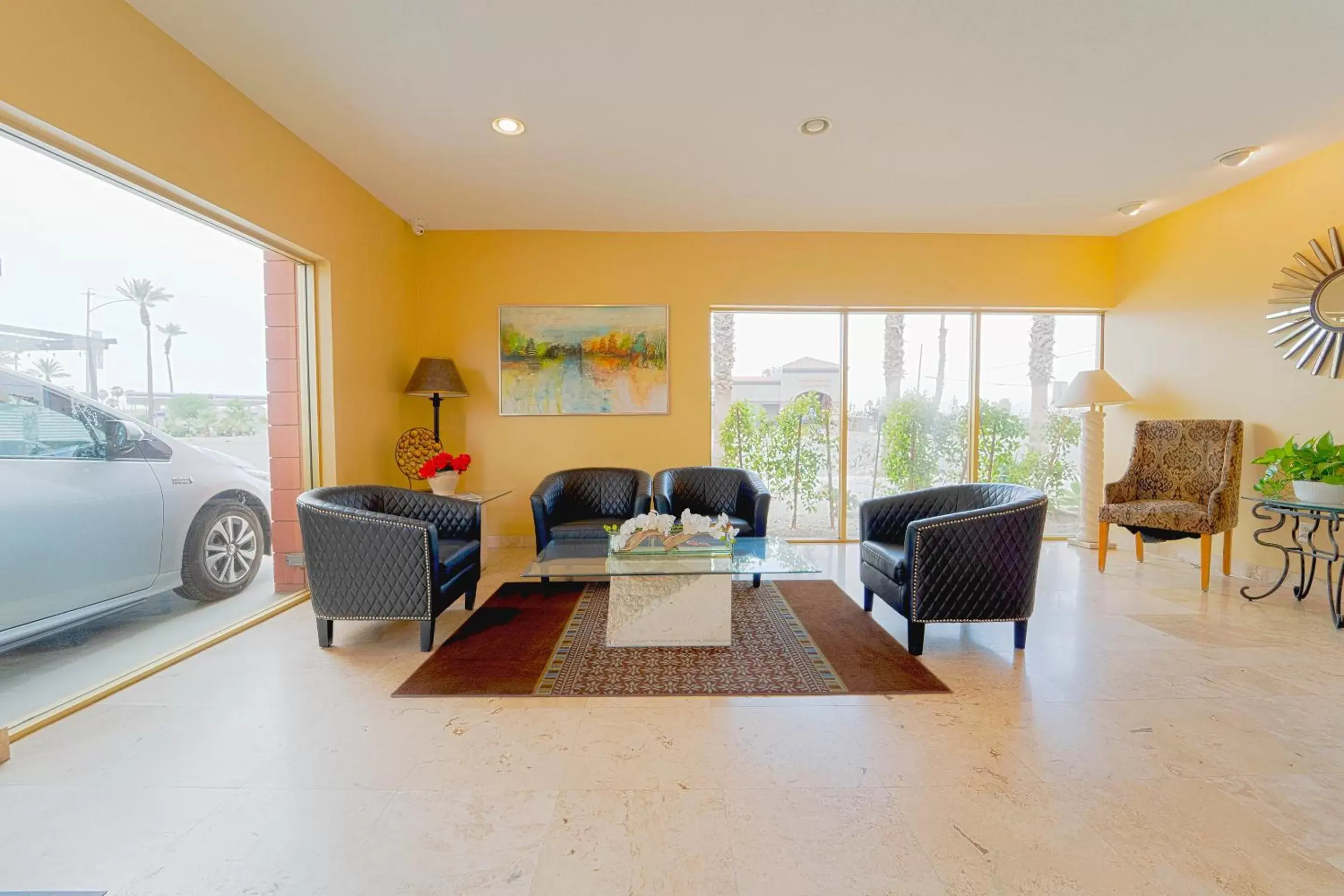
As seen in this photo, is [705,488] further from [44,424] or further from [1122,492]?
[44,424]

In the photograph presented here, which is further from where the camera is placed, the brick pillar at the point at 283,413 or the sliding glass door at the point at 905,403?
the sliding glass door at the point at 905,403

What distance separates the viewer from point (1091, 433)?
4.85 metres

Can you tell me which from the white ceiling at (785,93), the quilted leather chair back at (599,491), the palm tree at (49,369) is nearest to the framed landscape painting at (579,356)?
the quilted leather chair back at (599,491)

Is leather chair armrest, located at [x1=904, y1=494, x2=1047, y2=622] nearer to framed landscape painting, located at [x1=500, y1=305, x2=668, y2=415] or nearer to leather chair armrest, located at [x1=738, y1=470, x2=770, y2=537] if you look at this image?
leather chair armrest, located at [x1=738, y1=470, x2=770, y2=537]

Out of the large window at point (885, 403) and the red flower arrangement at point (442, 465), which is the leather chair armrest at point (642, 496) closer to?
the large window at point (885, 403)

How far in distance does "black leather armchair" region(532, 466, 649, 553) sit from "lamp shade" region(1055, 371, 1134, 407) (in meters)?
3.83

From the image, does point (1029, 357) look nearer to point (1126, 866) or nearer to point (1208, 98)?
point (1208, 98)

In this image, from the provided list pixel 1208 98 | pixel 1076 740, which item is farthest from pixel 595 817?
pixel 1208 98

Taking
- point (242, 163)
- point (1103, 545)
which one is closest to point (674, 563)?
point (242, 163)

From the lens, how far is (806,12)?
7.43 feet

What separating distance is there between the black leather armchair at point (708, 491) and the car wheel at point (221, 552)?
2581mm

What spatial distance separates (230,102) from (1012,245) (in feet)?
19.3

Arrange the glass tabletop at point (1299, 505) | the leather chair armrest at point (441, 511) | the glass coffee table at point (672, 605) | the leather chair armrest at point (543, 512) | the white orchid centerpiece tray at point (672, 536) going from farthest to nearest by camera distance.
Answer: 1. the leather chair armrest at point (543, 512)
2. the leather chair armrest at point (441, 511)
3. the glass tabletop at point (1299, 505)
4. the white orchid centerpiece tray at point (672, 536)
5. the glass coffee table at point (672, 605)

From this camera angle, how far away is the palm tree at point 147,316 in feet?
8.20
